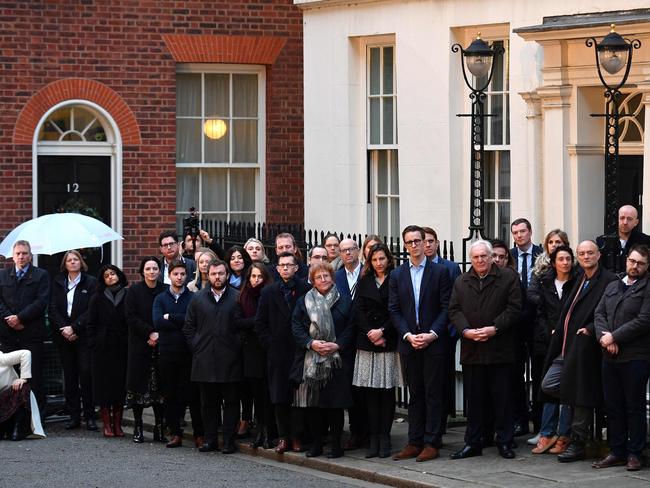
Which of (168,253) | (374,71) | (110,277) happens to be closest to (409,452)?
(110,277)

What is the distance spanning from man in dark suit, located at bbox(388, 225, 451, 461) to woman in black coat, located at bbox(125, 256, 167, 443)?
2.58m

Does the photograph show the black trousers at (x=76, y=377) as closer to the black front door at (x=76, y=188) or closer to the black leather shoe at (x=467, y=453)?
the black leather shoe at (x=467, y=453)

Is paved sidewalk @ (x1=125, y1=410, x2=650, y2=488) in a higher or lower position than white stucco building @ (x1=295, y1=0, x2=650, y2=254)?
lower

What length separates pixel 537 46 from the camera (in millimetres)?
17234

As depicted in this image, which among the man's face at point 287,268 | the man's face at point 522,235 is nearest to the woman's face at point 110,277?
the man's face at point 287,268

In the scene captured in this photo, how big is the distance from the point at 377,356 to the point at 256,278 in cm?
138

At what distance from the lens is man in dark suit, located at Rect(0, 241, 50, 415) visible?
14789 millimetres

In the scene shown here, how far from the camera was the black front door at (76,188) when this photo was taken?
67.4ft

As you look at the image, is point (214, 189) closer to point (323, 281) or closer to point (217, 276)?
point (217, 276)

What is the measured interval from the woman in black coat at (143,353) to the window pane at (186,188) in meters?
7.04

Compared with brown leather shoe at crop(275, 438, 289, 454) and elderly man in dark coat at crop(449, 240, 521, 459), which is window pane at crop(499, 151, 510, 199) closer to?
elderly man in dark coat at crop(449, 240, 521, 459)

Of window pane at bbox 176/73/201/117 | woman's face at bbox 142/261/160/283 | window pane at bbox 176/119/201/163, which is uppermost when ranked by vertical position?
window pane at bbox 176/73/201/117

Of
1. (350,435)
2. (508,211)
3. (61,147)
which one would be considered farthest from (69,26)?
(350,435)

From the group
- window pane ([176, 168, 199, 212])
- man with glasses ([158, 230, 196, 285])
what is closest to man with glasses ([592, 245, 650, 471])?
man with glasses ([158, 230, 196, 285])
